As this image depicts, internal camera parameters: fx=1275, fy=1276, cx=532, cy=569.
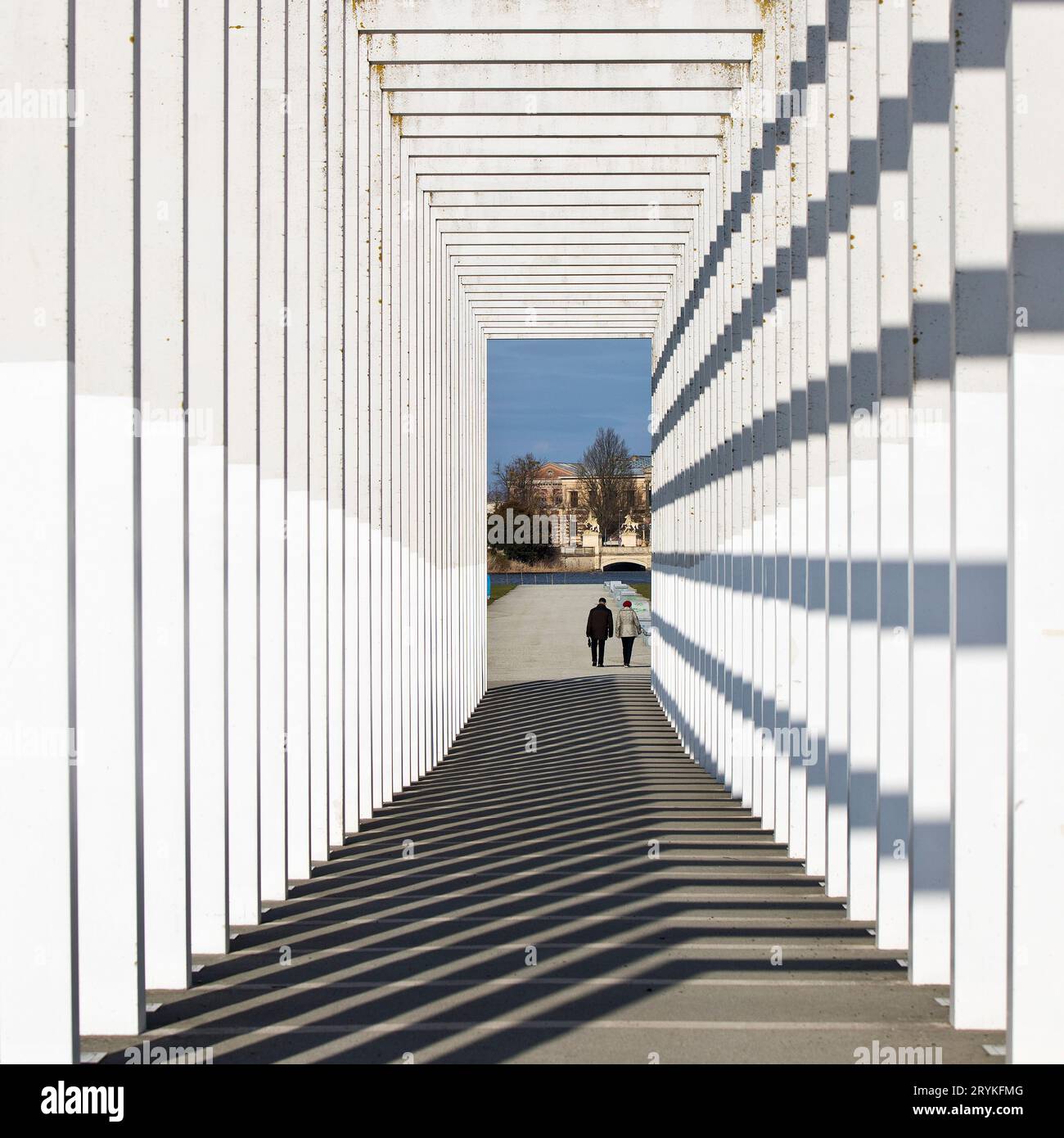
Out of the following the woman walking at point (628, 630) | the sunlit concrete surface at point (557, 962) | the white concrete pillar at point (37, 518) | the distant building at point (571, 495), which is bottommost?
the sunlit concrete surface at point (557, 962)

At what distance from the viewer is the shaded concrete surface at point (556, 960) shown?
13.0ft

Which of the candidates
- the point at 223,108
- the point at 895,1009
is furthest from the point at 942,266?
the point at 223,108

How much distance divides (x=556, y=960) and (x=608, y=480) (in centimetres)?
7756

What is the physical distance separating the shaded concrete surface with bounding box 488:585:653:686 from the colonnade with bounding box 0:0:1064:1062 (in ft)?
38.2

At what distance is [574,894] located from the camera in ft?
20.2

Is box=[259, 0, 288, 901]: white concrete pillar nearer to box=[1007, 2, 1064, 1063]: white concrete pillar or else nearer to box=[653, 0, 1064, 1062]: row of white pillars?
box=[653, 0, 1064, 1062]: row of white pillars

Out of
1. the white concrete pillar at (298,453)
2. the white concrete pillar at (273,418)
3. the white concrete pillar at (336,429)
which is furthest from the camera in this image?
the white concrete pillar at (336,429)

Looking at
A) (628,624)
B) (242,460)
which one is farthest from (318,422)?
(628,624)

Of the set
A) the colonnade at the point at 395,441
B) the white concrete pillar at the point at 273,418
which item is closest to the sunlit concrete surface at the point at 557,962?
the colonnade at the point at 395,441

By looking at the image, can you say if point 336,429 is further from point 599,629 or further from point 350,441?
point 599,629

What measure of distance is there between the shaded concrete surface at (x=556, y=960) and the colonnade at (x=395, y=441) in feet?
0.87

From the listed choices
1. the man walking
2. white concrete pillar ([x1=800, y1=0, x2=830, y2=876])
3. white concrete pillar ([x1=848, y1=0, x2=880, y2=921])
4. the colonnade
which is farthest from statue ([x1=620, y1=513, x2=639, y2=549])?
white concrete pillar ([x1=848, y1=0, x2=880, y2=921])

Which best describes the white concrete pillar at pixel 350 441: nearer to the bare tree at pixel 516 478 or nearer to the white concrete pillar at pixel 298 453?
the white concrete pillar at pixel 298 453

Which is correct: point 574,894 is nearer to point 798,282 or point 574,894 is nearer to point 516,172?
point 798,282
